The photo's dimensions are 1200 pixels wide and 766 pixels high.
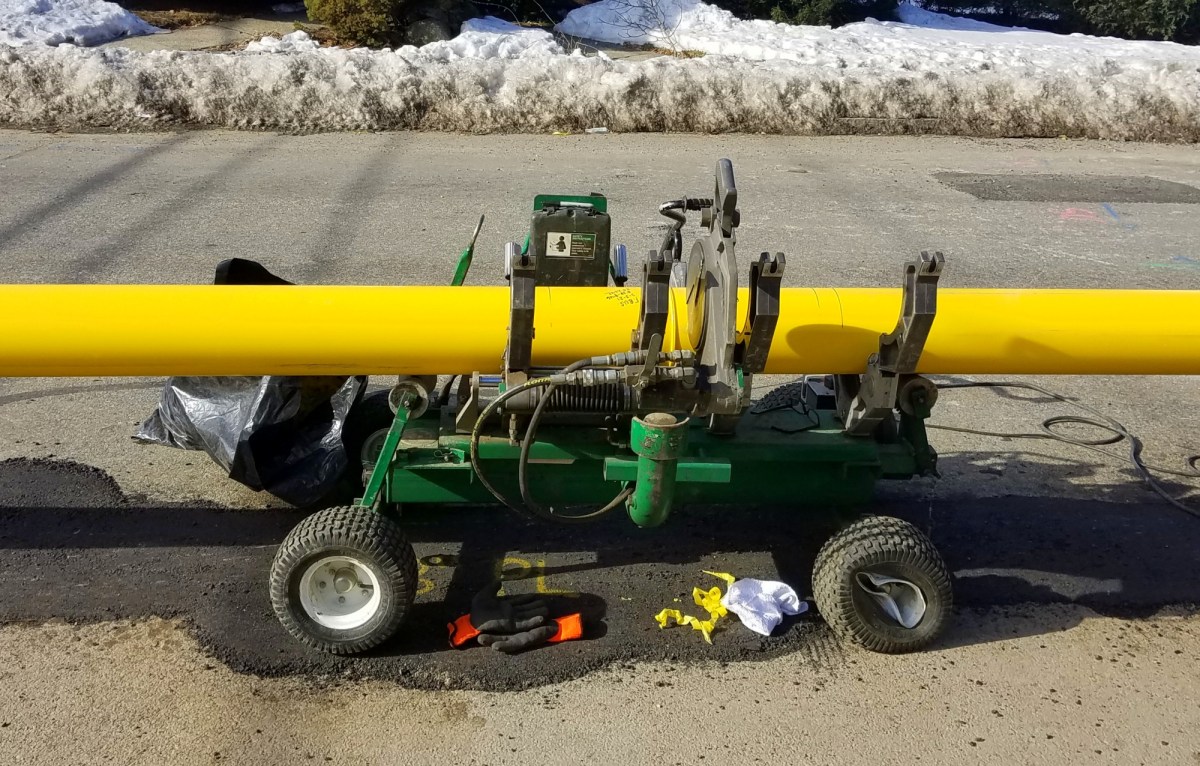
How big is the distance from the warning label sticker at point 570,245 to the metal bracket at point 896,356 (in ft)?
3.44

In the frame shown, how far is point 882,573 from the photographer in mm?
3432

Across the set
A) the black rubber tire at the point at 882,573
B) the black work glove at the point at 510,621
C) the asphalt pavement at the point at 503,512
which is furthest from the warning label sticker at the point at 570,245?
the black rubber tire at the point at 882,573

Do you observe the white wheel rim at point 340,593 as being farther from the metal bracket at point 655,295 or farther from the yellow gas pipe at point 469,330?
the metal bracket at point 655,295

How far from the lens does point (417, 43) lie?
14016 mm

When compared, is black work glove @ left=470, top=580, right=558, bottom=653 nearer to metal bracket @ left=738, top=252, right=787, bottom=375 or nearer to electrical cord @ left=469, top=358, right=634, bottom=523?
electrical cord @ left=469, top=358, right=634, bottom=523

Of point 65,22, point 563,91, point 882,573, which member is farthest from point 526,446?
point 65,22

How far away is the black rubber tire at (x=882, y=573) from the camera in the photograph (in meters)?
3.40

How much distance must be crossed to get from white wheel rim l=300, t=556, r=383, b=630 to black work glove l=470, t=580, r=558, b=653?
35cm

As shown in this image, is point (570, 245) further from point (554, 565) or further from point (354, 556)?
point (354, 556)

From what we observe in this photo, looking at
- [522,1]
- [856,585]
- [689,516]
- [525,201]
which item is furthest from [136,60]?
[856,585]

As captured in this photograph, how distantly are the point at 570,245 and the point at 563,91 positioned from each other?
801 centimetres

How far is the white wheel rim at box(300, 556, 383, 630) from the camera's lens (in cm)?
336

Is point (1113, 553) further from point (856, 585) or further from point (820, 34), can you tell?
point (820, 34)

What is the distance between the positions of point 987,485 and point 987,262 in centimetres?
333
